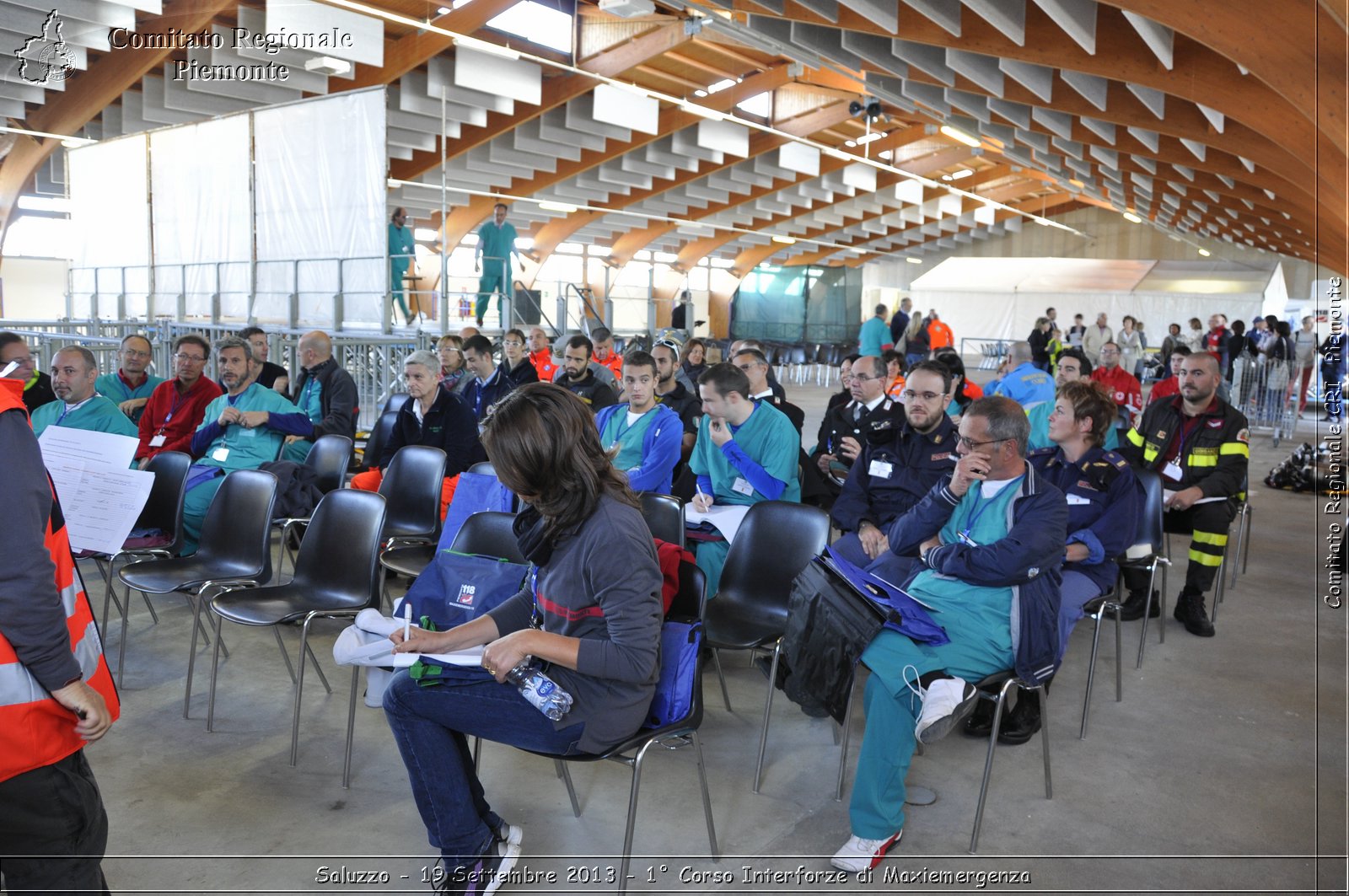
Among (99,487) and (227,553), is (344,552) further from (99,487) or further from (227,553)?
(99,487)

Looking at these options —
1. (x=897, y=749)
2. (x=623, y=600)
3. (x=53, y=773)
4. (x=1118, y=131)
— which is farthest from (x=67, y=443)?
(x=1118, y=131)

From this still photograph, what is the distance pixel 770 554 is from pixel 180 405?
3.29 metres

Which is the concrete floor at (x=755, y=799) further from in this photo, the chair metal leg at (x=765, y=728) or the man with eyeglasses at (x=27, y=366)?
the man with eyeglasses at (x=27, y=366)

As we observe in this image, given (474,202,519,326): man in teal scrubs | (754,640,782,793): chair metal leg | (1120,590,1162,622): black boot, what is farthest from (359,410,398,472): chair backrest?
(474,202,519,326): man in teal scrubs

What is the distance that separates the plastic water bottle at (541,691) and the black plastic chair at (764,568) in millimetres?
1033

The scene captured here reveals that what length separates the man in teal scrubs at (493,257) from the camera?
40.3 ft

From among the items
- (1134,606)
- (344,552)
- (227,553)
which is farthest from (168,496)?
(1134,606)

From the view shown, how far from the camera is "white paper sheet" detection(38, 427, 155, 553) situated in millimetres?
3205

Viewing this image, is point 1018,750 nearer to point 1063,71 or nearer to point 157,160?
point 1063,71

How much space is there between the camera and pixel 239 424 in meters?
4.52

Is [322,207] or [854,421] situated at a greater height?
[322,207]

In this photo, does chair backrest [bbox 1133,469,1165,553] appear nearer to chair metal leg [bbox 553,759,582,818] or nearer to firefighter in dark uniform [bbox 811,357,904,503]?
firefighter in dark uniform [bbox 811,357,904,503]

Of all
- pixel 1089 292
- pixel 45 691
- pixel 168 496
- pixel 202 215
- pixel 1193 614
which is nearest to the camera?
pixel 45 691

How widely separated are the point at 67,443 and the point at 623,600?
245 centimetres
